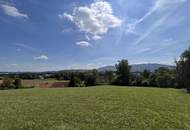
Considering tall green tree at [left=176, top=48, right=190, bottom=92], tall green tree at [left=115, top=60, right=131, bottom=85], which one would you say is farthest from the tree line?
tall green tree at [left=176, top=48, right=190, bottom=92]

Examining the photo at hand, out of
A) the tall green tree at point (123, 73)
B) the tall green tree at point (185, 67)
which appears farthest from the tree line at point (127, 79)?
the tall green tree at point (185, 67)

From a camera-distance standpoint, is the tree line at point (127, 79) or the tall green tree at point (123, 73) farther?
the tall green tree at point (123, 73)

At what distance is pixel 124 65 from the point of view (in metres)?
60.2

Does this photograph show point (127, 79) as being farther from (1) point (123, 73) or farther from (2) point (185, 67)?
(2) point (185, 67)

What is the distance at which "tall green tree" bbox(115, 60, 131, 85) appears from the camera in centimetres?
5819

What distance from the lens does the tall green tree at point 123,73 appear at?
58.2 m

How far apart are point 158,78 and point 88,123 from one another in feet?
151

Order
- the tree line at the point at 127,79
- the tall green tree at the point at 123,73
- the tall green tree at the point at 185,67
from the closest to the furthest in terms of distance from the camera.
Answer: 1. the tall green tree at the point at 185,67
2. the tree line at the point at 127,79
3. the tall green tree at the point at 123,73

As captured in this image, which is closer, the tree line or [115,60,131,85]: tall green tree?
the tree line

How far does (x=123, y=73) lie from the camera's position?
59.3 m

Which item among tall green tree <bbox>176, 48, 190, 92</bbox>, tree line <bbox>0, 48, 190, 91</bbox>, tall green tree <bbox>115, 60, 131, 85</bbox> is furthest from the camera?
tall green tree <bbox>115, 60, 131, 85</bbox>

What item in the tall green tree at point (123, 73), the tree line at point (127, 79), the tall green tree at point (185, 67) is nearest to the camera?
the tall green tree at point (185, 67)

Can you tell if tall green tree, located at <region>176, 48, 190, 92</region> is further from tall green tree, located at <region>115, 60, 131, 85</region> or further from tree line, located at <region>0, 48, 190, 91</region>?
tall green tree, located at <region>115, 60, 131, 85</region>

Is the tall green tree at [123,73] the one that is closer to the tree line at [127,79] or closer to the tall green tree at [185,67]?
the tree line at [127,79]
